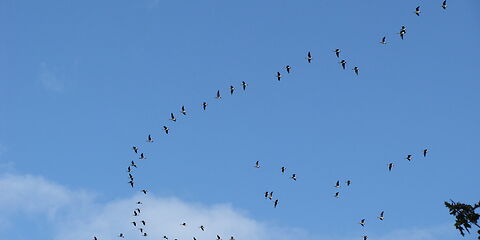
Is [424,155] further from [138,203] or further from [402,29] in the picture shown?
[138,203]

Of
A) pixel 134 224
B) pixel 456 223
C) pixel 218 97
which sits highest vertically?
Result: pixel 218 97

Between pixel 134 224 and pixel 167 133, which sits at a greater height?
pixel 167 133

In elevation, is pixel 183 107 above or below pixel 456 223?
above

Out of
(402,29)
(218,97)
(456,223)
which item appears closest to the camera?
(456,223)

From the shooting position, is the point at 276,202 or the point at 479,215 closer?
the point at 479,215

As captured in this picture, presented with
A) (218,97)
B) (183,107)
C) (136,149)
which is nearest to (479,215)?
(218,97)

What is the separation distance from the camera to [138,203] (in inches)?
2596

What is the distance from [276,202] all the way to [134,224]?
59.9ft

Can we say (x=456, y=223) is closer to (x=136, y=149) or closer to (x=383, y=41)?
(x=383, y=41)

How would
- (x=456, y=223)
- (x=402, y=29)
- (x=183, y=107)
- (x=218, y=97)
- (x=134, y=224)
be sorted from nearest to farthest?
1. (x=456, y=223)
2. (x=402, y=29)
3. (x=218, y=97)
4. (x=183, y=107)
5. (x=134, y=224)

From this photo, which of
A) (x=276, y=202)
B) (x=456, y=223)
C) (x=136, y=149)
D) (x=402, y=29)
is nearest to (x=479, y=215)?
(x=456, y=223)

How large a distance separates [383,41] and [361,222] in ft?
64.5

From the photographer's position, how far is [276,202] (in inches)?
2227

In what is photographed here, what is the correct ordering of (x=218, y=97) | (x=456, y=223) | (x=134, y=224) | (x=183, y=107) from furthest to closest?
(x=134, y=224) < (x=183, y=107) < (x=218, y=97) < (x=456, y=223)
